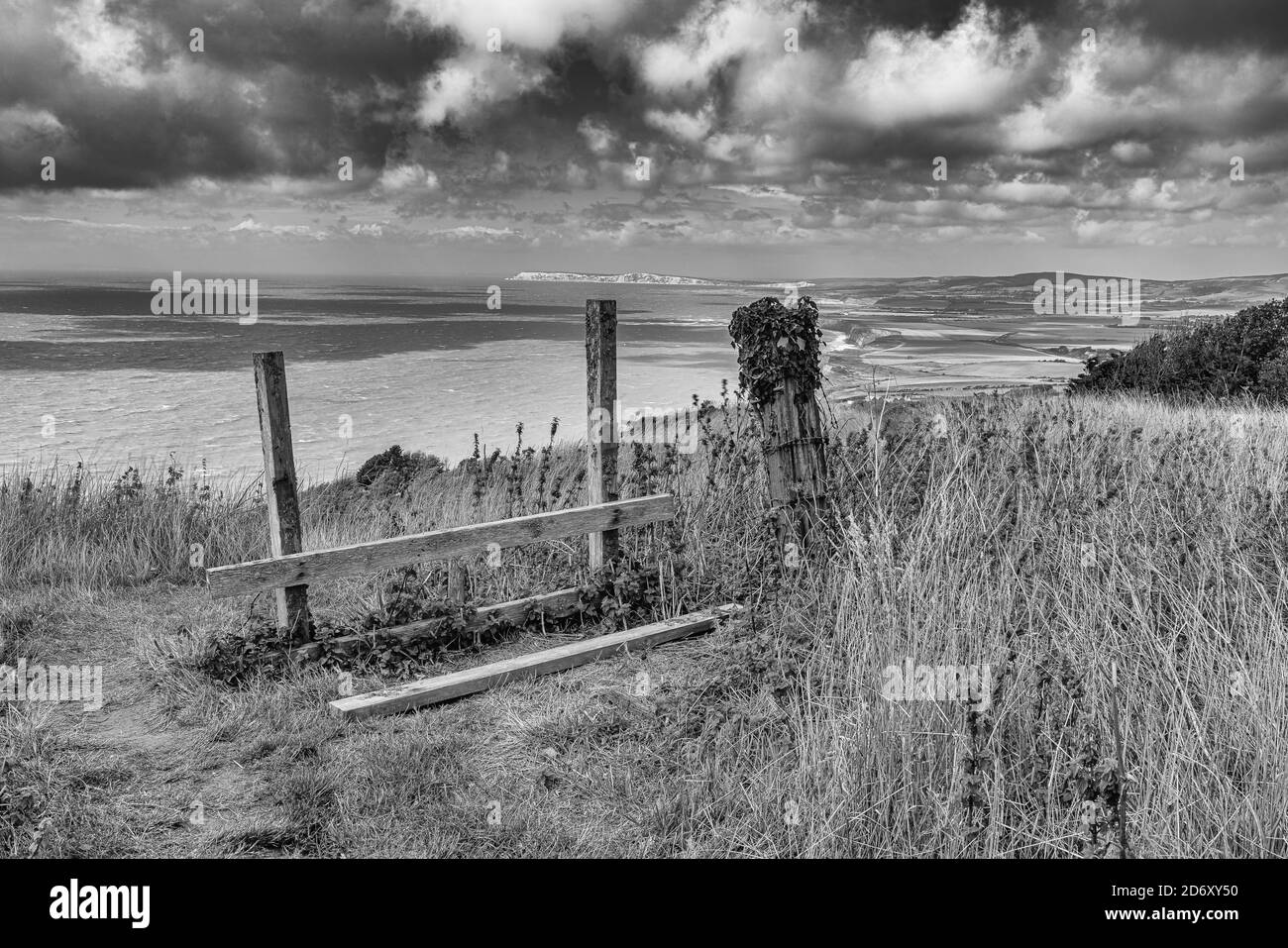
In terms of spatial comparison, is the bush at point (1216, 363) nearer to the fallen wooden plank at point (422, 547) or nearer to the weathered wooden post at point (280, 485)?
the fallen wooden plank at point (422, 547)

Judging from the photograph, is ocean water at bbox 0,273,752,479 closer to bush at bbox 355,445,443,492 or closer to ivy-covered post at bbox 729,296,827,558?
bush at bbox 355,445,443,492

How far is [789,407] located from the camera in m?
5.56

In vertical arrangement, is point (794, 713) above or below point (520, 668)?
above

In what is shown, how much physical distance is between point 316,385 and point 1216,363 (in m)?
34.7

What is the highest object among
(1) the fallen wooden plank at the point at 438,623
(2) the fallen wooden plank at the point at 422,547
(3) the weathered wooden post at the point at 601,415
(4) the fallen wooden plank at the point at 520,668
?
(3) the weathered wooden post at the point at 601,415

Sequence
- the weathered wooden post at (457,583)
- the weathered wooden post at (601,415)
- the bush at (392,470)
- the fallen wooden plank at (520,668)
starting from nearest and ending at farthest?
the fallen wooden plank at (520,668) < the weathered wooden post at (457,583) < the weathered wooden post at (601,415) < the bush at (392,470)

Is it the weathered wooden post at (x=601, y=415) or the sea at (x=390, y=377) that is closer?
the weathered wooden post at (x=601, y=415)

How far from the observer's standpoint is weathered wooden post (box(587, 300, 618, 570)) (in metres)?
6.90

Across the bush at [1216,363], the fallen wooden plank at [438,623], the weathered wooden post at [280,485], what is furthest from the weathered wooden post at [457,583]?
the bush at [1216,363]

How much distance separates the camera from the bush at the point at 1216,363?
61.6 feet

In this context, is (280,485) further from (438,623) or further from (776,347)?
(776,347)

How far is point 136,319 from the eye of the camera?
90188 millimetres

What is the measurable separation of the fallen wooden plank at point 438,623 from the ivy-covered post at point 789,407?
182cm

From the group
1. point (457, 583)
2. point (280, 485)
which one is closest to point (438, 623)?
point (457, 583)
